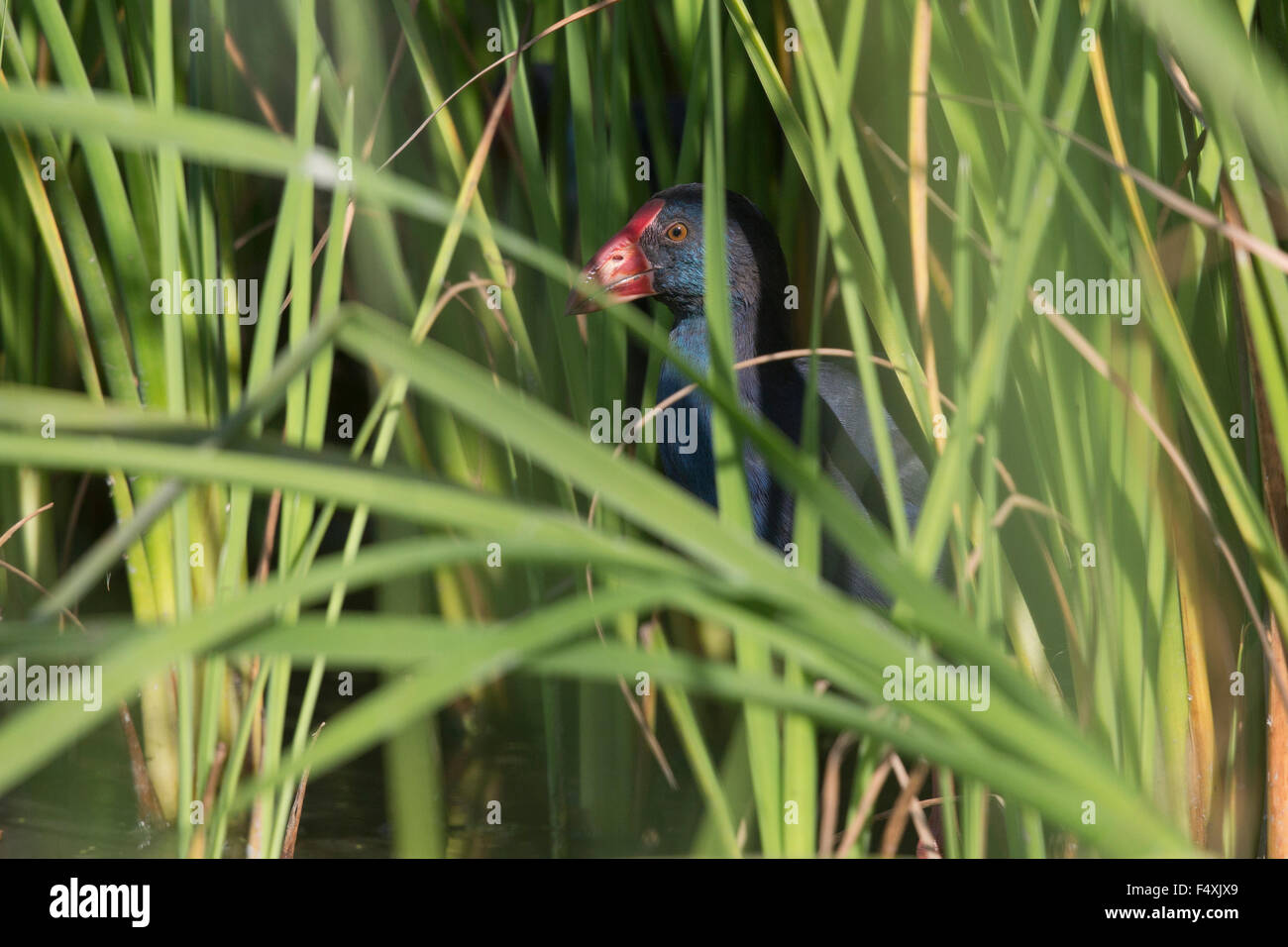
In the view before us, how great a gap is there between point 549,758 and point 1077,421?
115 centimetres

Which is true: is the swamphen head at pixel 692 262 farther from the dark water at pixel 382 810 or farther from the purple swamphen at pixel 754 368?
the dark water at pixel 382 810

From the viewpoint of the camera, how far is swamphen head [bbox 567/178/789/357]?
6.93ft

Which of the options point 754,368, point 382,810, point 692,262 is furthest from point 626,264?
point 382,810

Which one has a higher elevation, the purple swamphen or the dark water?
the purple swamphen

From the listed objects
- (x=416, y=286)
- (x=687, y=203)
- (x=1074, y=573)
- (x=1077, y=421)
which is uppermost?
(x=687, y=203)

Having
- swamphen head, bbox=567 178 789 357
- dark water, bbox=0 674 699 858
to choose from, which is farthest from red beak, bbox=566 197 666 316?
dark water, bbox=0 674 699 858

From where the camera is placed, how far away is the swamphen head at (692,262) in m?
2.11

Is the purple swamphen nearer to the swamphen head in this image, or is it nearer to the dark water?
the swamphen head

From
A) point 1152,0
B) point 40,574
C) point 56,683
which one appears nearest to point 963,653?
point 1152,0

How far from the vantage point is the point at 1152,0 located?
700 millimetres

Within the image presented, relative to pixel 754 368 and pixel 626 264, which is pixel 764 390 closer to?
pixel 754 368

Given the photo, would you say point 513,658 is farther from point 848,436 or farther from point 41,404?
point 848,436

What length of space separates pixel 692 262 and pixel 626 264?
0.15m

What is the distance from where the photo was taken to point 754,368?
2102mm
